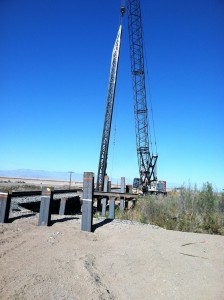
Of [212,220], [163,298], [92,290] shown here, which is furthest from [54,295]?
[212,220]

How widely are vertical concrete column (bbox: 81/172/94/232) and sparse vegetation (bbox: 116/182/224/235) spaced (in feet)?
9.14

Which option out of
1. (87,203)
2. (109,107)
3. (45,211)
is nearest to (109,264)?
(87,203)

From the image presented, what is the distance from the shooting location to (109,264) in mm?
5066

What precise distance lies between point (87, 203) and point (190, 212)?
435 centimetres

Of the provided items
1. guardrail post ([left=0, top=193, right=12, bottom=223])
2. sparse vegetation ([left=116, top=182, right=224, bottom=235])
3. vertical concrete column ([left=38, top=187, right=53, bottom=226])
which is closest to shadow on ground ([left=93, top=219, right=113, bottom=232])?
vertical concrete column ([left=38, top=187, right=53, bottom=226])

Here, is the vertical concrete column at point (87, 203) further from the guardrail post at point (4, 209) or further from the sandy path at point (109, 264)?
the guardrail post at point (4, 209)

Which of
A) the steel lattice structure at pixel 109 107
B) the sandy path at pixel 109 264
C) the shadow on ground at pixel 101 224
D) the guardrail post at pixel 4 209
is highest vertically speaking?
the steel lattice structure at pixel 109 107

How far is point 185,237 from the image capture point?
6.95m

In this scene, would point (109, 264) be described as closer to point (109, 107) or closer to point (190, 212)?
point (190, 212)

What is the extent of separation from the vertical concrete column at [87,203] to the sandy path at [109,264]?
35 cm

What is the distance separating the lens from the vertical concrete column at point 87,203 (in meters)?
7.50

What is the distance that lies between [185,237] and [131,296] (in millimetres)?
3356

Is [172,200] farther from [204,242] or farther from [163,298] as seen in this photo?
[163,298]

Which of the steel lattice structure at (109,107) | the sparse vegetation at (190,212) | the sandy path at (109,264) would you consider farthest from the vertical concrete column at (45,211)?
the steel lattice structure at (109,107)
